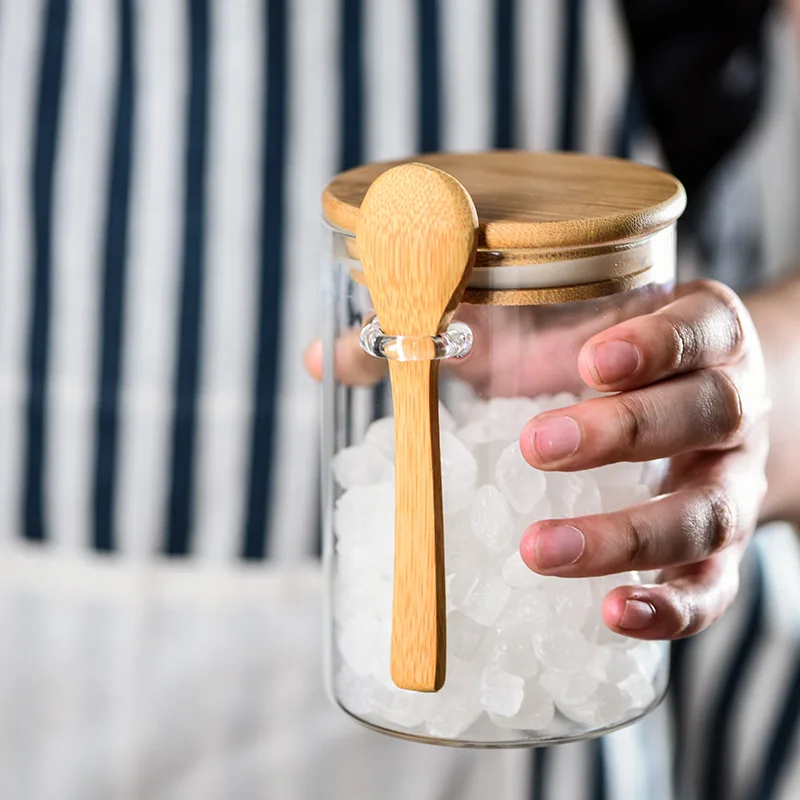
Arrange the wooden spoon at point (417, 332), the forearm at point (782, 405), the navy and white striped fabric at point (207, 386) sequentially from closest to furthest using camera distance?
1. the wooden spoon at point (417, 332)
2. the forearm at point (782, 405)
3. the navy and white striped fabric at point (207, 386)

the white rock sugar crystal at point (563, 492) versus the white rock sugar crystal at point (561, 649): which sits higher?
the white rock sugar crystal at point (563, 492)

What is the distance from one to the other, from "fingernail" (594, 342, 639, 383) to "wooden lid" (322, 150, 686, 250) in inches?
1.5

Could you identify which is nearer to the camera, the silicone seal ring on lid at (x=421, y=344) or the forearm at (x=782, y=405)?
the silicone seal ring on lid at (x=421, y=344)

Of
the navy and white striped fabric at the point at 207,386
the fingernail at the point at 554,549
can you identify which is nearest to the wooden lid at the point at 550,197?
the fingernail at the point at 554,549

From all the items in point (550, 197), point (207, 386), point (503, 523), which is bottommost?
point (207, 386)

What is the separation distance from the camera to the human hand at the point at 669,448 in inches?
15.7

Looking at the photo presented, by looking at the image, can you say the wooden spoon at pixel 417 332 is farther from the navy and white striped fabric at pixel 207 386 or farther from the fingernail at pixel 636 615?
the navy and white striped fabric at pixel 207 386

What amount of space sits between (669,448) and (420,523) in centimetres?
11

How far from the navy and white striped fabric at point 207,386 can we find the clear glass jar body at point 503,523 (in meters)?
0.37

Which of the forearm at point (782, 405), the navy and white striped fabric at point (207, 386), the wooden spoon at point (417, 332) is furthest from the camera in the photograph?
the navy and white striped fabric at point (207, 386)

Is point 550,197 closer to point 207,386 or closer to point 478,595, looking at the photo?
point 478,595

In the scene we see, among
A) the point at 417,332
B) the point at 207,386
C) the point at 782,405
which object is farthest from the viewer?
the point at 207,386

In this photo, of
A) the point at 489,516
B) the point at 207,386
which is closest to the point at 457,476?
the point at 489,516

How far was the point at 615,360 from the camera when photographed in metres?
0.40
